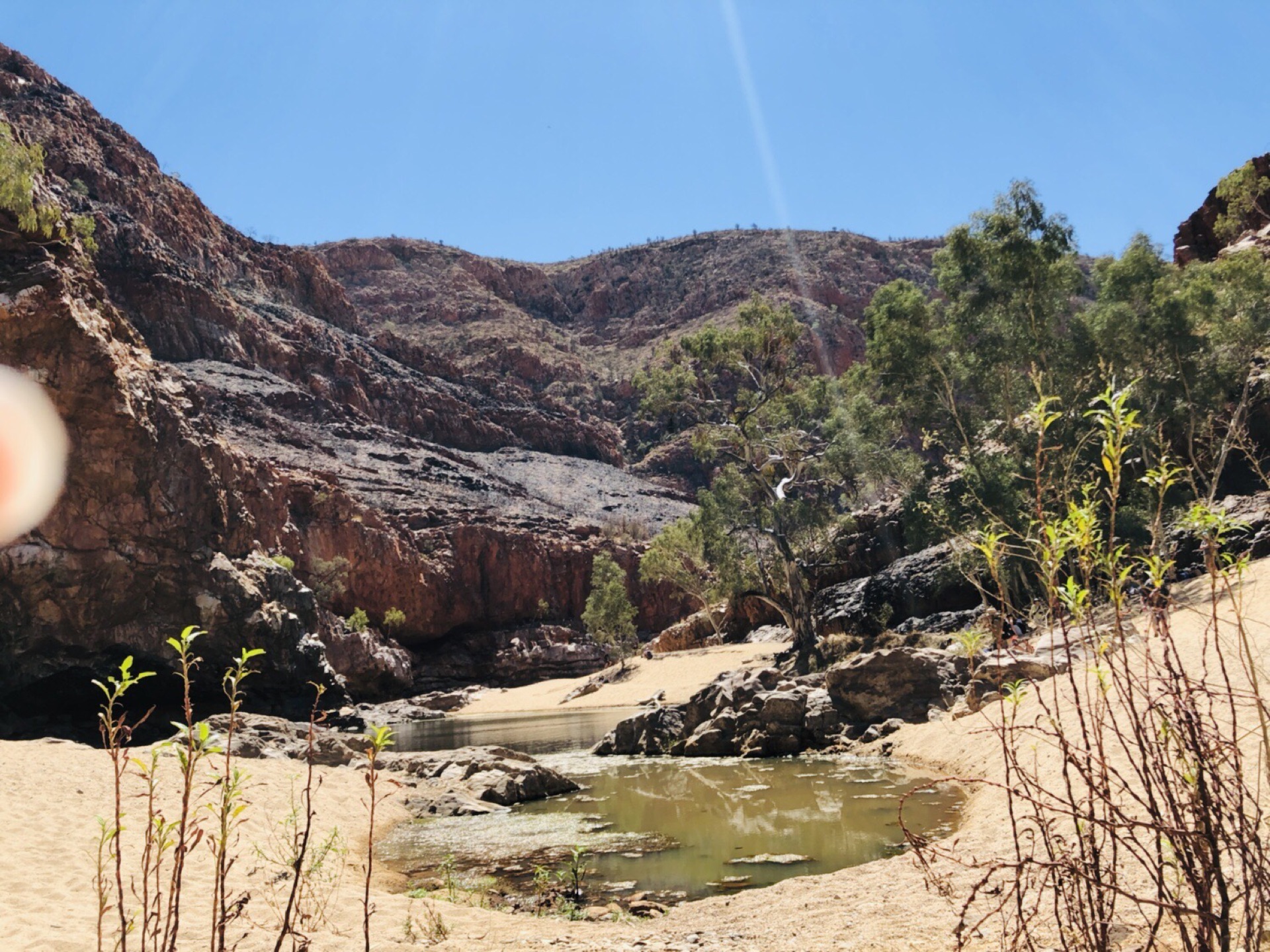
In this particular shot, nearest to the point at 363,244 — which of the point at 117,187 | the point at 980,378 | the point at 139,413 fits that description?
the point at 117,187

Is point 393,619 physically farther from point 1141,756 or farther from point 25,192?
point 1141,756

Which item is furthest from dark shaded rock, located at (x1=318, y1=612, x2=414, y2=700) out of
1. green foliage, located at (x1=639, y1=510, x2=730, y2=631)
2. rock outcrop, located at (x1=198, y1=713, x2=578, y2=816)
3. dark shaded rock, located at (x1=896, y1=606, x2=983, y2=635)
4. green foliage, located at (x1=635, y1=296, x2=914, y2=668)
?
dark shaded rock, located at (x1=896, y1=606, x2=983, y2=635)

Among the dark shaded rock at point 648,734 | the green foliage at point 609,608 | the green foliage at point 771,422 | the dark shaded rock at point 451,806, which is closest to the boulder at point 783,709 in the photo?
the dark shaded rock at point 648,734

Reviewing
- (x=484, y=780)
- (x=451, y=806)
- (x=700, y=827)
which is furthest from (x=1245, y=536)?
(x=451, y=806)

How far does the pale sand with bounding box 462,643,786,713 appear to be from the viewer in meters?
30.1

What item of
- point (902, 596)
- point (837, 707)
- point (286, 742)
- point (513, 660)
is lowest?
point (837, 707)

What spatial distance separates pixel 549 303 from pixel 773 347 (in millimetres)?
107483

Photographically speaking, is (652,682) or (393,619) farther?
(393,619)

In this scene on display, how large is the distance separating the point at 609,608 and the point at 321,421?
1277 inches

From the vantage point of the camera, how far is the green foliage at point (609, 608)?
45.9 meters

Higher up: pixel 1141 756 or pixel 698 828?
pixel 1141 756

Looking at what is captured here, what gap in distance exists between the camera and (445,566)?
54344mm

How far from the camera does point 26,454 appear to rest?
71.4 ft

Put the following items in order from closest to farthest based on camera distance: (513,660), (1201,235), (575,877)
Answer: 1. (575,877)
2. (1201,235)
3. (513,660)
